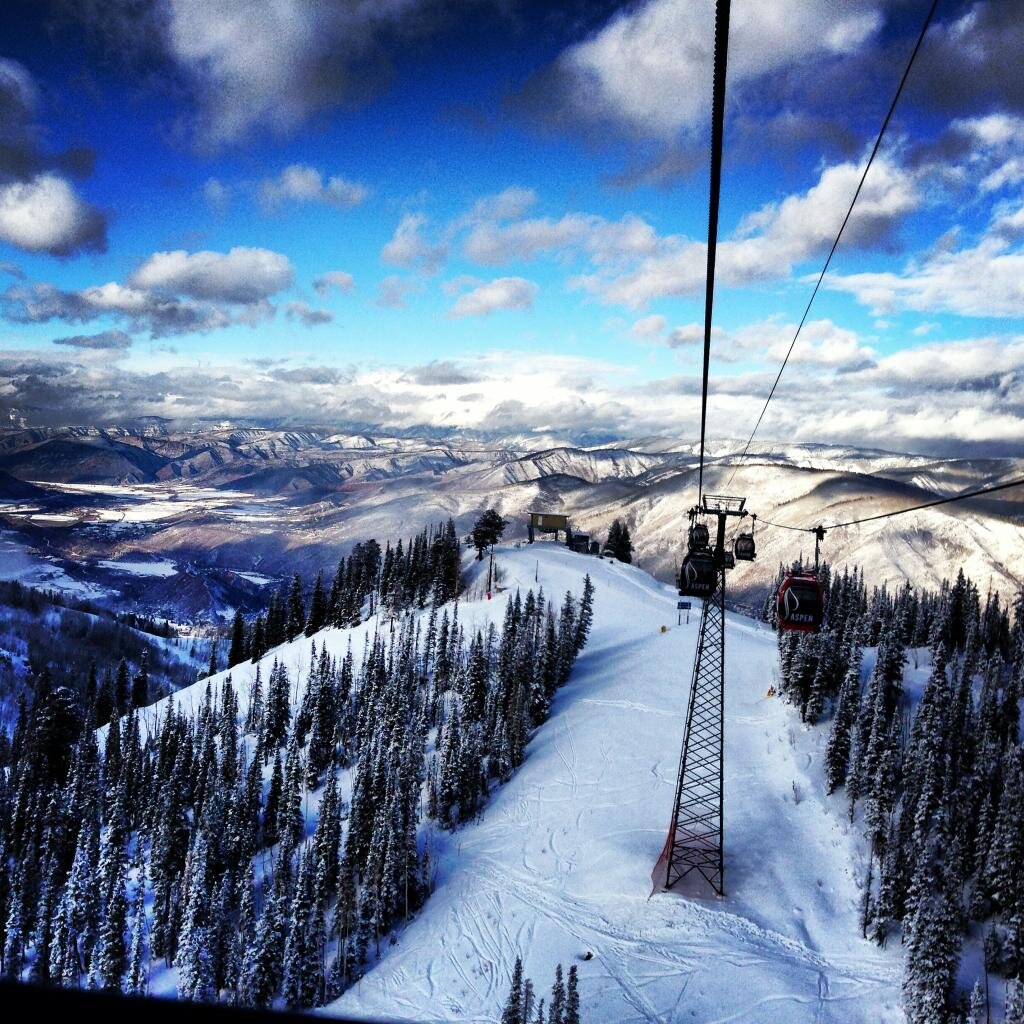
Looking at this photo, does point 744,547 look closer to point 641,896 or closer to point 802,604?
point 802,604

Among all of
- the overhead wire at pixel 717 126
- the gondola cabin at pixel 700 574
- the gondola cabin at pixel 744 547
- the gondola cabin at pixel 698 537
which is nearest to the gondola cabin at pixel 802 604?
the gondola cabin at pixel 744 547

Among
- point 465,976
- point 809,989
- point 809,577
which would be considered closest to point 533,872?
point 465,976

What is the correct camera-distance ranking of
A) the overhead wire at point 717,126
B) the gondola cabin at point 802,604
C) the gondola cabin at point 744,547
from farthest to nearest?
the gondola cabin at point 802,604, the gondola cabin at point 744,547, the overhead wire at point 717,126

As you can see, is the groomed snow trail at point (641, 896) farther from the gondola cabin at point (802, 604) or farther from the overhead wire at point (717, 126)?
the overhead wire at point (717, 126)

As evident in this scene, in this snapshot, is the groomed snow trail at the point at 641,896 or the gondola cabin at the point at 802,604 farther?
the groomed snow trail at the point at 641,896

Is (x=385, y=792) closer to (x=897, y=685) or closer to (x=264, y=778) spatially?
(x=264, y=778)

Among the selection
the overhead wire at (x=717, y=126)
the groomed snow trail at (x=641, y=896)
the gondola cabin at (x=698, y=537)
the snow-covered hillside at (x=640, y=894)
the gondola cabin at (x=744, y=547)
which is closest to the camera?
the overhead wire at (x=717, y=126)
